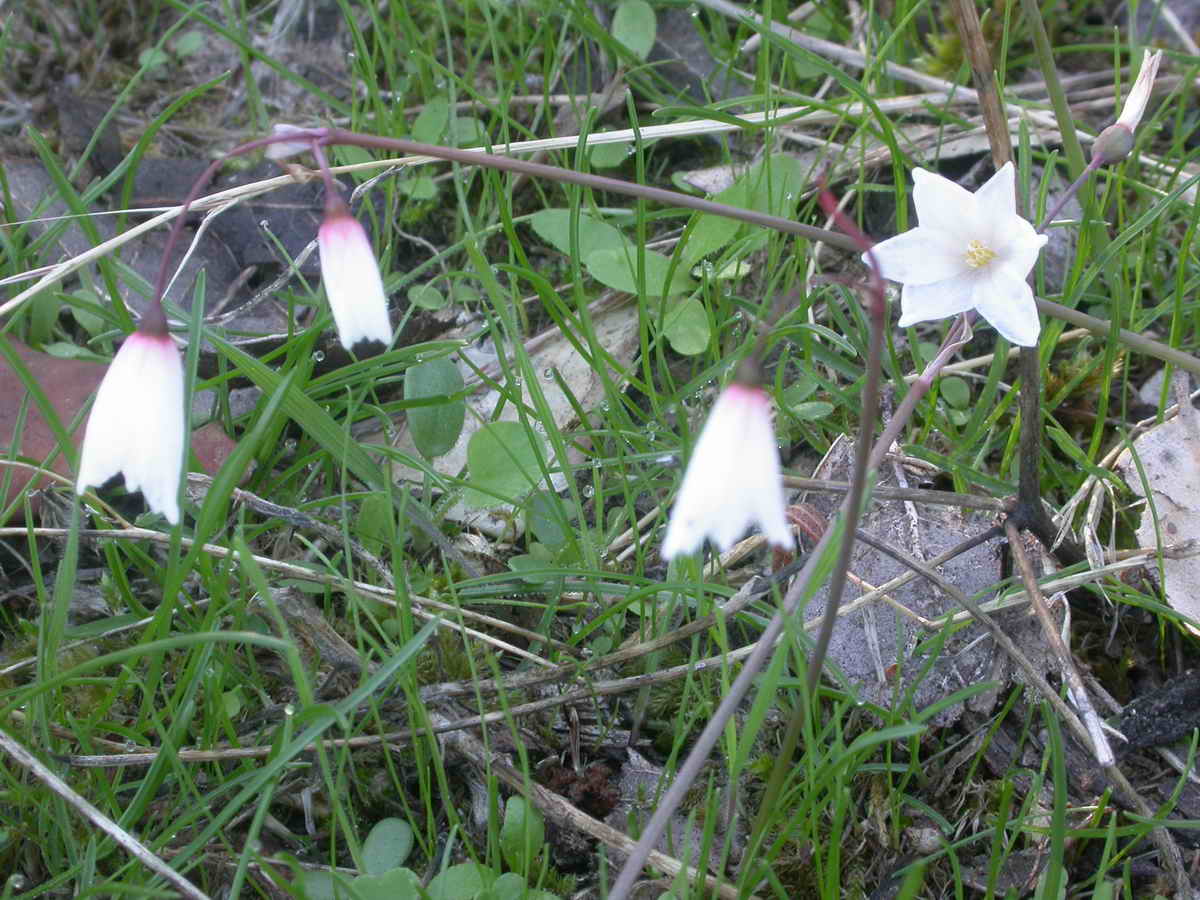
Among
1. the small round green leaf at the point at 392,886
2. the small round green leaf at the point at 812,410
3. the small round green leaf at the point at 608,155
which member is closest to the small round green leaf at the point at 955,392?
the small round green leaf at the point at 812,410

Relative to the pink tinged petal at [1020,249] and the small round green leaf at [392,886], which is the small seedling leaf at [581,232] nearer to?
the pink tinged petal at [1020,249]

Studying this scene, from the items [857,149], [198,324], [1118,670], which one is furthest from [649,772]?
[857,149]

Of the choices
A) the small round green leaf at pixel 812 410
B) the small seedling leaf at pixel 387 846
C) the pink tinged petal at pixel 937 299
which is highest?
the pink tinged petal at pixel 937 299

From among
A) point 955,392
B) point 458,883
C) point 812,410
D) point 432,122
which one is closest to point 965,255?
point 812,410

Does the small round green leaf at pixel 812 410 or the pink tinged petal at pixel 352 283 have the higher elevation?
the pink tinged petal at pixel 352 283

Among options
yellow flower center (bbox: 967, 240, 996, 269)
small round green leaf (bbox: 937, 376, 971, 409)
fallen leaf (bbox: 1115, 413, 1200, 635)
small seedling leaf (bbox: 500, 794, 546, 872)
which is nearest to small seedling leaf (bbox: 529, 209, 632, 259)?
small round green leaf (bbox: 937, 376, 971, 409)

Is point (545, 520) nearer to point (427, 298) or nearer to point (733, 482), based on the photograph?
point (427, 298)

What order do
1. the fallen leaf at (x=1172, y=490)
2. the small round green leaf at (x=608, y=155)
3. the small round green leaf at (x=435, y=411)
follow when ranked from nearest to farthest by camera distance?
the fallen leaf at (x=1172, y=490) < the small round green leaf at (x=435, y=411) < the small round green leaf at (x=608, y=155)
